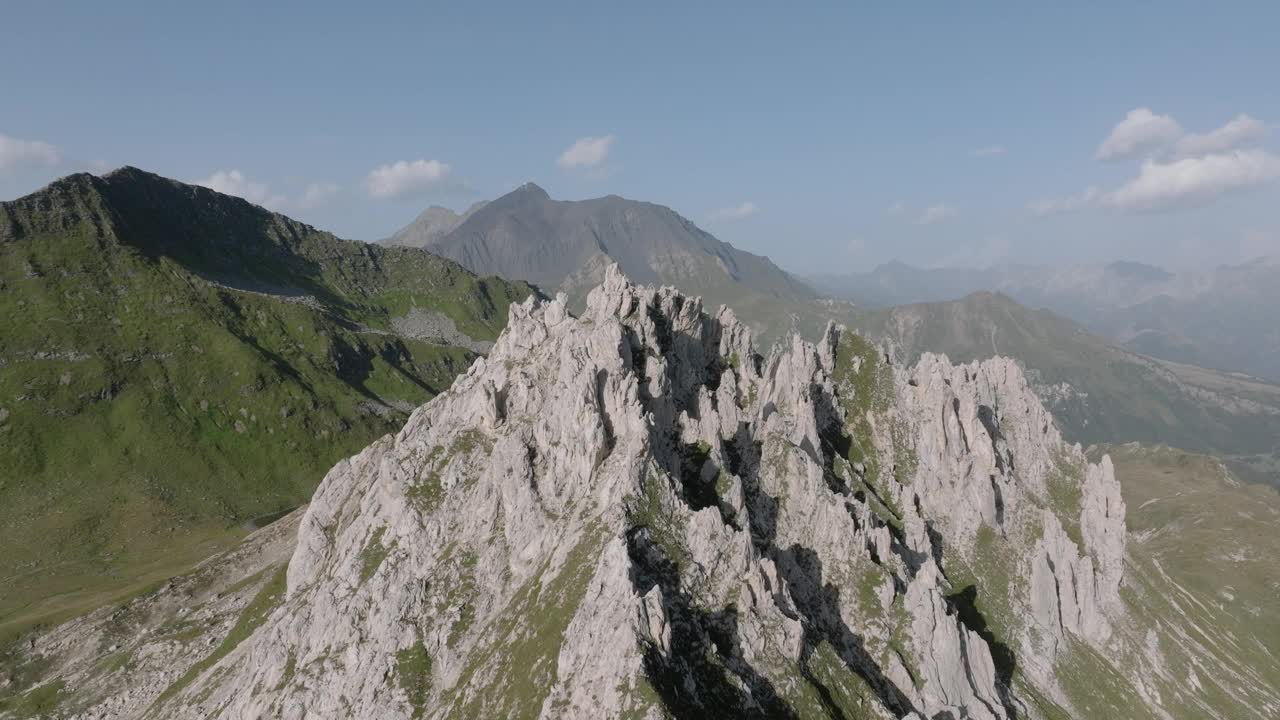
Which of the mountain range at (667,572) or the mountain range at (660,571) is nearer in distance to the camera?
the mountain range at (667,572)

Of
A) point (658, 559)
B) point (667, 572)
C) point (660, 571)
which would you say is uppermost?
point (658, 559)

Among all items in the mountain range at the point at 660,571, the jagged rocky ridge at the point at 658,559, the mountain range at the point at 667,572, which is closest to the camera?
the jagged rocky ridge at the point at 658,559

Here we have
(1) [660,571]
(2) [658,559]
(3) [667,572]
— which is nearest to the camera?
(1) [660,571]

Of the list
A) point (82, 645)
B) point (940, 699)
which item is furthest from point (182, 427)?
point (940, 699)

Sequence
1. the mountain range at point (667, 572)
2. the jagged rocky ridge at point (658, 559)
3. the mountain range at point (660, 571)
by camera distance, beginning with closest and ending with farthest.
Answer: the jagged rocky ridge at point (658, 559) < the mountain range at point (667, 572) < the mountain range at point (660, 571)

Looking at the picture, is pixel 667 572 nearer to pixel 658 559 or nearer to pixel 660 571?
pixel 660 571

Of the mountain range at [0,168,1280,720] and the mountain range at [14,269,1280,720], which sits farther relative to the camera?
the mountain range at [0,168,1280,720]

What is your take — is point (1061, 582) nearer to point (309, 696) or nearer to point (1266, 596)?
point (309, 696)

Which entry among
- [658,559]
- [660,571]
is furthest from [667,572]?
[658,559]
